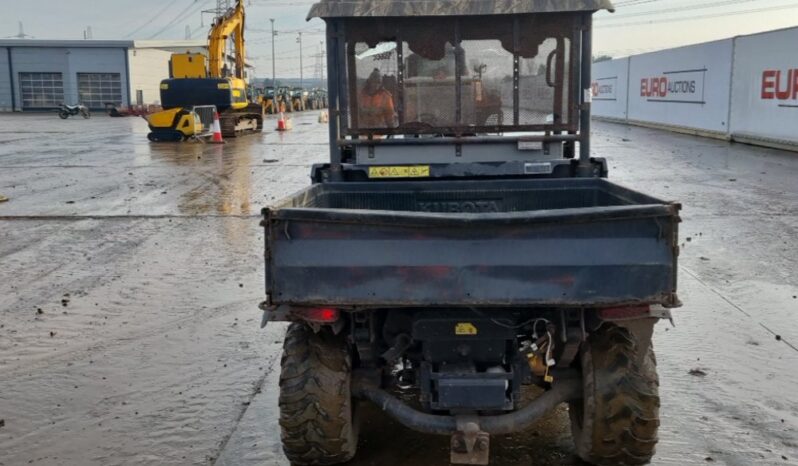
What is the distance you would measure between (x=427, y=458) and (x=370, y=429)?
0.48m

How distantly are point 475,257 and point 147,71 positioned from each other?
219 feet

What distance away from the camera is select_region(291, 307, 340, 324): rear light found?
347 centimetres

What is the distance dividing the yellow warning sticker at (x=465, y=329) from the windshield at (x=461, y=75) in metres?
2.07

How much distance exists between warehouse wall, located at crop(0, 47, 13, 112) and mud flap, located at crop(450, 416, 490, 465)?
216 ft

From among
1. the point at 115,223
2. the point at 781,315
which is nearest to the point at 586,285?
the point at 781,315

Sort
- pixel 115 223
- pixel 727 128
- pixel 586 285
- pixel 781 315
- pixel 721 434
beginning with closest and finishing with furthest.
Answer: pixel 586 285, pixel 721 434, pixel 781 315, pixel 115 223, pixel 727 128

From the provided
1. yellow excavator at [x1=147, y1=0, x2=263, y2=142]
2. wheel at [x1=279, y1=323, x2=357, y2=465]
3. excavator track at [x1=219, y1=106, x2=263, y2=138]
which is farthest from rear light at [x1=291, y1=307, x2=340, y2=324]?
excavator track at [x1=219, y1=106, x2=263, y2=138]

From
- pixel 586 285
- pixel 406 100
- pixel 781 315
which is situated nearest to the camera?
pixel 586 285

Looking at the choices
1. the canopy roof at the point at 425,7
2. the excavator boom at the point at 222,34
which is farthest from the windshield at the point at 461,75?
the excavator boom at the point at 222,34

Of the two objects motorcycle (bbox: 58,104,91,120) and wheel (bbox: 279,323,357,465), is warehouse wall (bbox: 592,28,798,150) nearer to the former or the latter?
wheel (bbox: 279,323,357,465)

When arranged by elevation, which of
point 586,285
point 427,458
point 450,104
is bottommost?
point 427,458

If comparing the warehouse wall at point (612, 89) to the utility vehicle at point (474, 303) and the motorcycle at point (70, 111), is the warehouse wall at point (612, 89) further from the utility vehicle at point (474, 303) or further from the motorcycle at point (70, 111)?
the utility vehicle at point (474, 303)

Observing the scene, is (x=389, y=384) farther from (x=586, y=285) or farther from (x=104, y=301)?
(x=104, y=301)

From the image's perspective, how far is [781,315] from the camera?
664cm
